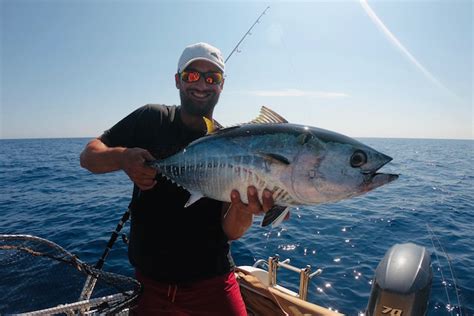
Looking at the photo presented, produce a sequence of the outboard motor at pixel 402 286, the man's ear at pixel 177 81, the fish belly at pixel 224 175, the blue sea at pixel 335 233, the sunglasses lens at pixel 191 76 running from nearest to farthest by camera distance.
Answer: the fish belly at pixel 224 175 < the sunglasses lens at pixel 191 76 < the man's ear at pixel 177 81 < the outboard motor at pixel 402 286 < the blue sea at pixel 335 233

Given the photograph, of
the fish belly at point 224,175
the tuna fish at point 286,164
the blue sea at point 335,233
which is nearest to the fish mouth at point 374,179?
the tuna fish at point 286,164

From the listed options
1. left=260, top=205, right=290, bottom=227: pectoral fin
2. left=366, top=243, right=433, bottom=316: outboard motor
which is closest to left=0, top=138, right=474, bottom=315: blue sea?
left=366, top=243, right=433, bottom=316: outboard motor

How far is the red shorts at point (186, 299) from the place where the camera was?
325cm

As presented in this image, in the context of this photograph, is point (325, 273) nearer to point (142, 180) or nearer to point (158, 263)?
point (158, 263)

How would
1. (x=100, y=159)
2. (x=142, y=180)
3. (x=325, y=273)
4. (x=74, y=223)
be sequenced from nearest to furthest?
(x=142, y=180) → (x=100, y=159) → (x=325, y=273) → (x=74, y=223)

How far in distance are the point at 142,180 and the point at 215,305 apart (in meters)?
1.54

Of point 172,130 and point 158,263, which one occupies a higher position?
point 172,130

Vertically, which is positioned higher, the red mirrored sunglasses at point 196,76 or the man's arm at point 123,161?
the red mirrored sunglasses at point 196,76

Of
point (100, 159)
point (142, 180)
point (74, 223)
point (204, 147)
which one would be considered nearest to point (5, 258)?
point (100, 159)

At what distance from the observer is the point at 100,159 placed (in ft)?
10.3

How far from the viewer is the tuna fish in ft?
7.64

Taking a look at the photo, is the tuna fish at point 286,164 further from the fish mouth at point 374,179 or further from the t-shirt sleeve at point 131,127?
the t-shirt sleeve at point 131,127

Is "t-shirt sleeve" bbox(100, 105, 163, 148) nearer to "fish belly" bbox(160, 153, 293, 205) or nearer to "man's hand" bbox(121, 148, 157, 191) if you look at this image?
"man's hand" bbox(121, 148, 157, 191)

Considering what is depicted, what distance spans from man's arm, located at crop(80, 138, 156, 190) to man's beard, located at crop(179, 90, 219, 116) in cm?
85
